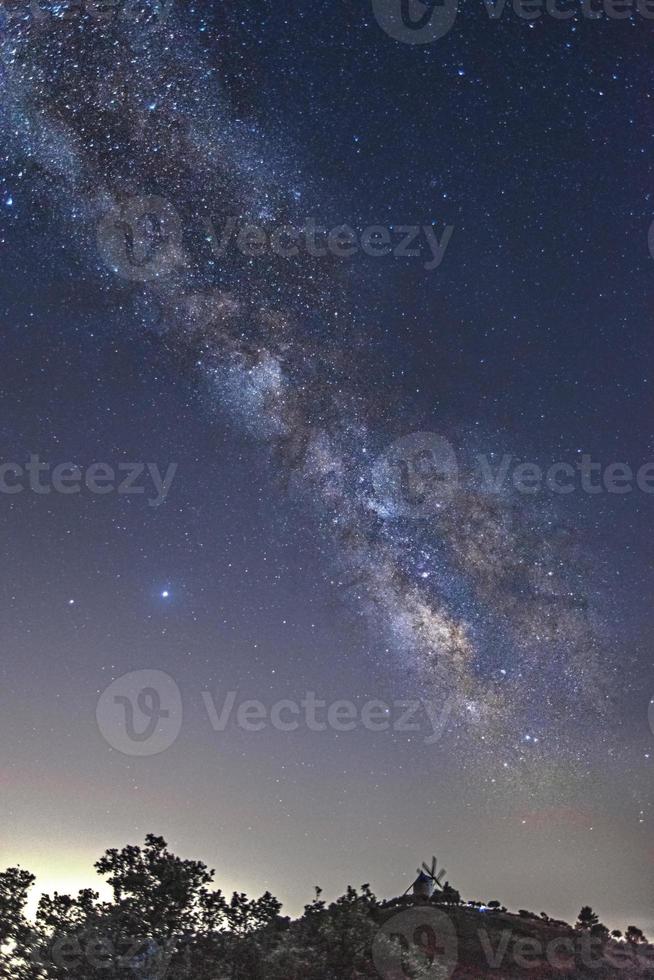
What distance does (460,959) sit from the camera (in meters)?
34.8

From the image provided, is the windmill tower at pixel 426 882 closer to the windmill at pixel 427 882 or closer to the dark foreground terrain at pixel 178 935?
the windmill at pixel 427 882

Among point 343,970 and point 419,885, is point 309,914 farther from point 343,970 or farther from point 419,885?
point 419,885

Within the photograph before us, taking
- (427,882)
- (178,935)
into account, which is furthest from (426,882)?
(178,935)

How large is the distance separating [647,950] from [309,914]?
38.3 m

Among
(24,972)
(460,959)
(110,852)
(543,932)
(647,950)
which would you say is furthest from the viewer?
(647,950)

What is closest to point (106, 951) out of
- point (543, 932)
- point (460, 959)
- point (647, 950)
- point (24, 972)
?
point (24, 972)

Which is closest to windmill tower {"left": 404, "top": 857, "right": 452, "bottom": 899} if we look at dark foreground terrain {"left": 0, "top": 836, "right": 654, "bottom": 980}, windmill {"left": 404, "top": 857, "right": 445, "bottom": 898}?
windmill {"left": 404, "top": 857, "right": 445, "bottom": 898}

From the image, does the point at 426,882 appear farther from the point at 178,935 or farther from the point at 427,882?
the point at 178,935

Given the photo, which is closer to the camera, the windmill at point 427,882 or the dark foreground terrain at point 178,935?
the dark foreground terrain at point 178,935

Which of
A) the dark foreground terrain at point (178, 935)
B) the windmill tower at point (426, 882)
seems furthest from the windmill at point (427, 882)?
the dark foreground terrain at point (178, 935)

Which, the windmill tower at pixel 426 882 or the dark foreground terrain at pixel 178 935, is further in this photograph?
the windmill tower at pixel 426 882

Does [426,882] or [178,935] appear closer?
[178,935]

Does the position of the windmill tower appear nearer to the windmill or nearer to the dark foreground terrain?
the windmill

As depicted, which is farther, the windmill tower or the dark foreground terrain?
the windmill tower
